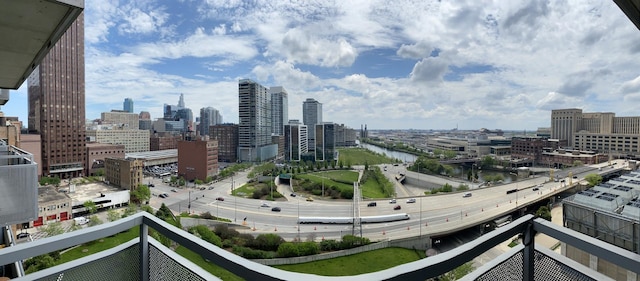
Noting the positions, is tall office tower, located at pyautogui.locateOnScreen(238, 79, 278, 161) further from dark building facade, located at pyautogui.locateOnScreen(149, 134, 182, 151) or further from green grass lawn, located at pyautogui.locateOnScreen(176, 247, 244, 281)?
green grass lawn, located at pyautogui.locateOnScreen(176, 247, 244, 281)

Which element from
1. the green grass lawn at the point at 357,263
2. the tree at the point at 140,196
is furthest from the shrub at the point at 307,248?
the tree at the point at 140,196

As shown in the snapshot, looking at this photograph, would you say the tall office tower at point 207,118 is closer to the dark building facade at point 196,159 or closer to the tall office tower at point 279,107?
the tall office tower at point 279,107

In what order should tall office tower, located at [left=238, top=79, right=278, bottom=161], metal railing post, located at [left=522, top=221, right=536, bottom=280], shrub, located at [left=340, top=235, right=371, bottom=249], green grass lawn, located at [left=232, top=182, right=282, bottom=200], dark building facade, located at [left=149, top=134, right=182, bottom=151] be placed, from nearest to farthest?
metal railing post, located at [left=522, top=221, right=536, bottom=280]
shrub, located at [left=340, top=235, right=371, bottom=249]
green grass lawn, located at [left=232, top=182, right=282, bottom=200]
tall office tower, located at [left=238, top=79, right=278, bottom=161]
dark building facade, located at [left=149, top=134, right=182, bottom=151]

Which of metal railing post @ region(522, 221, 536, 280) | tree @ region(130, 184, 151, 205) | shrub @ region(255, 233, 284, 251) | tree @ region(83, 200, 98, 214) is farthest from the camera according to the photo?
tree @ region(130, 184, 151, 205)

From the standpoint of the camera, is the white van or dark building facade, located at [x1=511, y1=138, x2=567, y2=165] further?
dark building facade, located at [x1=511, y1=138, x2=567, y2=165]

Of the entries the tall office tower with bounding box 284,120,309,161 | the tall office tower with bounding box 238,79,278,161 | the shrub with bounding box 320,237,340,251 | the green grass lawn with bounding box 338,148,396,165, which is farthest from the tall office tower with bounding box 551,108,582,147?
the shrub with bounding box 320,237,340,251

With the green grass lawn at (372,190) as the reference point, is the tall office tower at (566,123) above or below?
above
